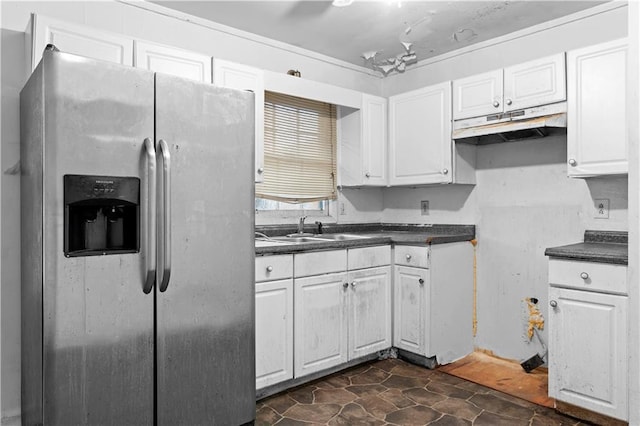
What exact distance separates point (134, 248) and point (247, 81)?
4.73ft

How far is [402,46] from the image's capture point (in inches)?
138

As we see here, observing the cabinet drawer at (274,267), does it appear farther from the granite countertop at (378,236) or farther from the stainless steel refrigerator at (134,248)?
the stainless steel refrigerator at (134,248)

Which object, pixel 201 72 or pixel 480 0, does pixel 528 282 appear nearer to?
pixel 480 0

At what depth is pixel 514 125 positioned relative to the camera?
9.25ft

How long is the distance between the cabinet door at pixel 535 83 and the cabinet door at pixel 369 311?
1.45 m

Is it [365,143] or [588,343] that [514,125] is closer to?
[365,143]

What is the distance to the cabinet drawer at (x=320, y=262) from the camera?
2.69 meters

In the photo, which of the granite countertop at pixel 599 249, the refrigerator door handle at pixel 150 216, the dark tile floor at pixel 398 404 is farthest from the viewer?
the dark tile floor at pixel 398 404

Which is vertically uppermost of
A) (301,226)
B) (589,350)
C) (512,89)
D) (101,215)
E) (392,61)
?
(392,61)

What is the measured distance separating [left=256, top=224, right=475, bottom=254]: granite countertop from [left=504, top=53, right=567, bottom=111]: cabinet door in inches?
39.4

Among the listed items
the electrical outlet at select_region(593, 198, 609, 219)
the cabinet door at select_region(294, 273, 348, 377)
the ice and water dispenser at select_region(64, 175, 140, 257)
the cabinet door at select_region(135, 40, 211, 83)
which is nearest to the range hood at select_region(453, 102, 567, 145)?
the electrical outlet at select_region(593, 198, 609, 219)

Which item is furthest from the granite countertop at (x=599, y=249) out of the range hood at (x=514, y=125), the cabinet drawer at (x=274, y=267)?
the cabinet drawer at (x=274, y=267)

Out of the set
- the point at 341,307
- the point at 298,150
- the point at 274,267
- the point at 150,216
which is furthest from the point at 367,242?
the point at 150,216

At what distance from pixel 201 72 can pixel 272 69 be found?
3.10 ft
